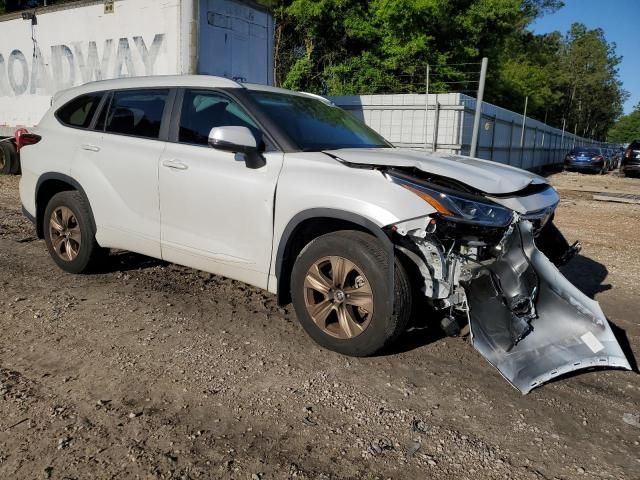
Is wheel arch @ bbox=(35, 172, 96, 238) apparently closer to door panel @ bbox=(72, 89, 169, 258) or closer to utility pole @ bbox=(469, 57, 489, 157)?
door panel @ bbox=(72, 89, 169, 258)

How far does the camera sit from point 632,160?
78.3ft

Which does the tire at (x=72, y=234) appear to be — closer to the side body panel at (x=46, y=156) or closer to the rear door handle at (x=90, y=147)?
the side body panel at (x=46, y=156)

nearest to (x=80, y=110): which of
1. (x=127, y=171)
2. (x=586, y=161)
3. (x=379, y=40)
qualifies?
(x=127, y=171)

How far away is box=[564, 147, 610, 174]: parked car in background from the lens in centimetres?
2650

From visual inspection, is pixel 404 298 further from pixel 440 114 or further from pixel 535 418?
pixel 440 114

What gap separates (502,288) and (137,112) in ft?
10.7

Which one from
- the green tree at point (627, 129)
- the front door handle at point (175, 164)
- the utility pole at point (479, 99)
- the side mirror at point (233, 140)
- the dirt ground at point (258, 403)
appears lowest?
the dirt ground at point (258, 403)

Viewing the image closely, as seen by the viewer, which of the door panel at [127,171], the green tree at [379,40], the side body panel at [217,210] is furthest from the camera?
the green tree at [379,40]

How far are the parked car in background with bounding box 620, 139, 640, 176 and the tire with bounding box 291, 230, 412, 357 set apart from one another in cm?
2452

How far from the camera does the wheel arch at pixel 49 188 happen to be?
488 cm

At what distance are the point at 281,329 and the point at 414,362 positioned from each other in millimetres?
1022

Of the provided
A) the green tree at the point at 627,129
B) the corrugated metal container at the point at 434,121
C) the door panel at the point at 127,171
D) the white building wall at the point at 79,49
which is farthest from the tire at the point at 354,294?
the green tree at the point at 627,129

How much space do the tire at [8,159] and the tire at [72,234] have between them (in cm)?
937

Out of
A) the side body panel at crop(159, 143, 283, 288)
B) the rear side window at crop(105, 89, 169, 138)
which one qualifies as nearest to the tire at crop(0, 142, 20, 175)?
the rear side window at crop(105, 89, 169, 138)
